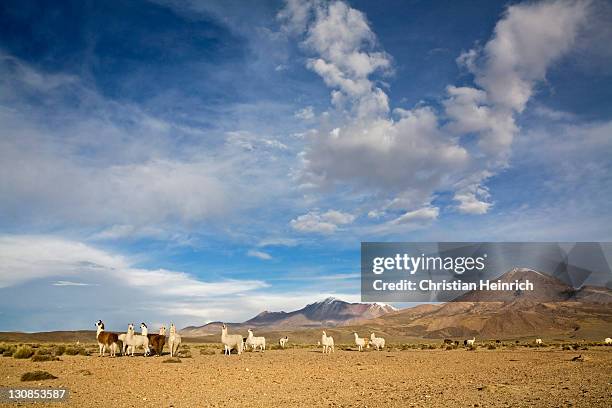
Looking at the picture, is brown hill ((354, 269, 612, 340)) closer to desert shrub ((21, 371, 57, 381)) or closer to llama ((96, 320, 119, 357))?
llama ((96, 320, 119, 357))

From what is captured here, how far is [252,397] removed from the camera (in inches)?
547

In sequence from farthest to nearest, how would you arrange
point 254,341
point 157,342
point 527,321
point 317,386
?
point 527,321 < point 254,341 < point 157,342 < point 317,386

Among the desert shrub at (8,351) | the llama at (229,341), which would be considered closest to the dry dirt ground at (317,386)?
the desert shrub at (8,351)

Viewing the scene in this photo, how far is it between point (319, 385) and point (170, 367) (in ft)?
29.4

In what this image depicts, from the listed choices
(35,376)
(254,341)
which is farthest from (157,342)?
(35,376)

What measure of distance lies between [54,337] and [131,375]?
10339 centimetres

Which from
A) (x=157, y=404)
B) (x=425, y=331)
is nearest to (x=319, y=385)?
(x=157, y=404)

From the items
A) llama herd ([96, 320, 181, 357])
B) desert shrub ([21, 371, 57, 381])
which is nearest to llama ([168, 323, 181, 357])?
llama herd ([96, 320, 181, 357])

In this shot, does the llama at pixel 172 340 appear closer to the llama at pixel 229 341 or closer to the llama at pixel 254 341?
the llama at pixel 229 341

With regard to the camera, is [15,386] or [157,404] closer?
[157,404]

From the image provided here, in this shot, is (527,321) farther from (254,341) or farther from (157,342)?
(157,342)

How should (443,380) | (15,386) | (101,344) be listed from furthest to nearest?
1. (101,344)
2. (443,380)
3. (15,386)

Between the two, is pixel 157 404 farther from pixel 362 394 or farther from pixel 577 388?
pixel 577 388

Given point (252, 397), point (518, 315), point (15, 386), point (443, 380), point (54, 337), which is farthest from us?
point (518, 315)
